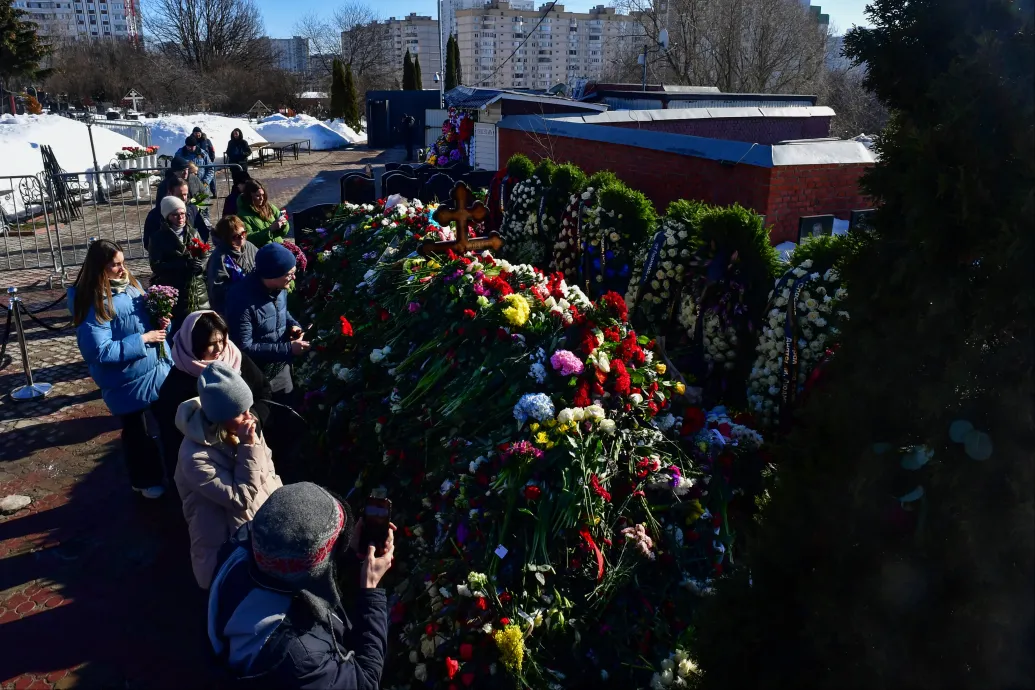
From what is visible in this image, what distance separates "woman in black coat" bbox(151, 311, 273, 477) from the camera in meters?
3.79

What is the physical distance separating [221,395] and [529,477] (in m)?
1.36

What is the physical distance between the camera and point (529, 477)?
10.9 ft

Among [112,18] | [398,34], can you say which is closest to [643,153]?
[398,34]

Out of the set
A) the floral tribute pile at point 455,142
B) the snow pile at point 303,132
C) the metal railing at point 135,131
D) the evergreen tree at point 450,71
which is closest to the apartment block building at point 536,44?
the evergreen tree at point 450,71

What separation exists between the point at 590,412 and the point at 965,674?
6.87 ft

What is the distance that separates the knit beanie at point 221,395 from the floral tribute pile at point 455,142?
1503cm

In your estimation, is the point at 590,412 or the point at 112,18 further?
the point at 112,18

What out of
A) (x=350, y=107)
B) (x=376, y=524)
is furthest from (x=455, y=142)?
(x=350, y=107)

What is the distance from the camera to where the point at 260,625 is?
2039mm

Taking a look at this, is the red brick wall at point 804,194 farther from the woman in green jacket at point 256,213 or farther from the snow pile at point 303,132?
the snow pile at point 303,132

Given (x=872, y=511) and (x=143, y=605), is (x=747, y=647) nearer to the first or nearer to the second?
(x=872, y=511)

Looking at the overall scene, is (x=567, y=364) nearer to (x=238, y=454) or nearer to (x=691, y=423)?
(x=691, y=423)

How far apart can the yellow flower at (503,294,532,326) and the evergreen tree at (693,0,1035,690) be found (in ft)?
7.57

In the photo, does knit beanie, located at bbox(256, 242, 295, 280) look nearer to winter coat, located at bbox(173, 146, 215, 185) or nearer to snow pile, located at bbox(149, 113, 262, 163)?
winter coat, located at bbox(173, 146, 215, 185)
